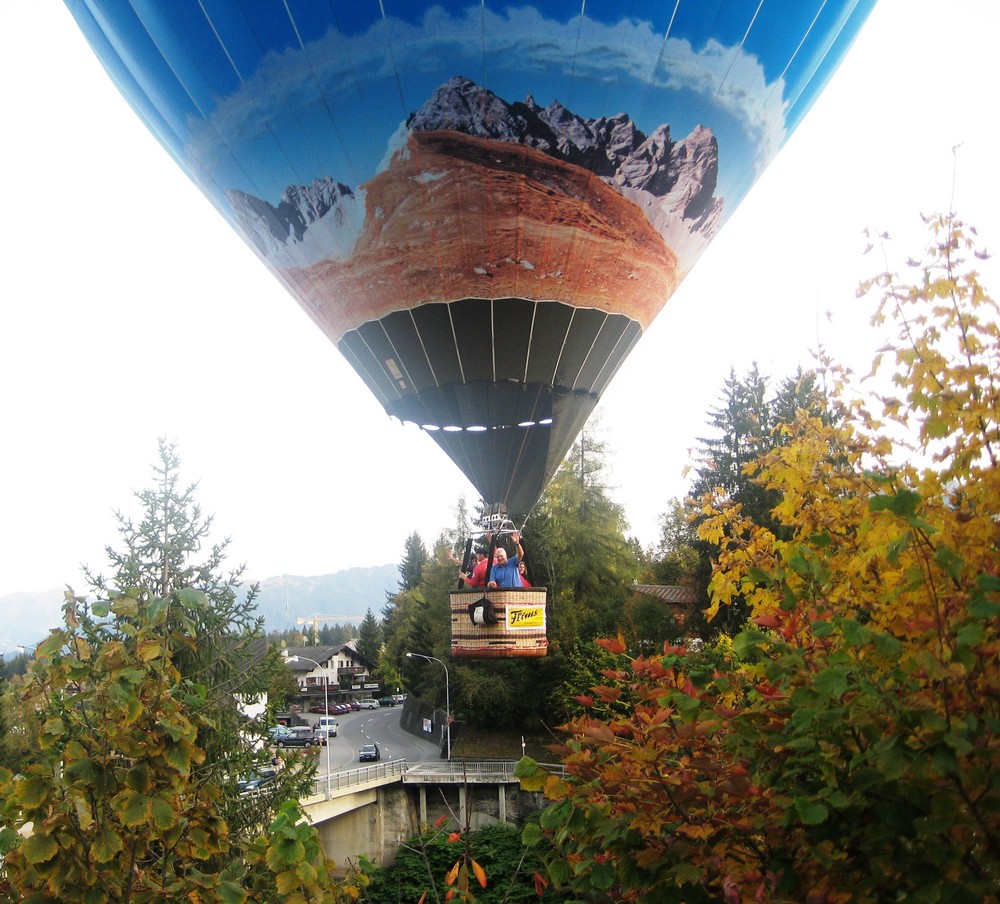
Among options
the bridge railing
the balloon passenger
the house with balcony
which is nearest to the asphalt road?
the bridge railing

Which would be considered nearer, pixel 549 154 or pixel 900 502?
pixel 900 502

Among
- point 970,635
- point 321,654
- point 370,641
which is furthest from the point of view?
point 370,641

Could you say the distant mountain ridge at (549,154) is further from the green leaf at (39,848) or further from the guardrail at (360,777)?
the guardrail at (360,777)

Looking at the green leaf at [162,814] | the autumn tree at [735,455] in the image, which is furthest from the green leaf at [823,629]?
the autumn tree at [735,455]

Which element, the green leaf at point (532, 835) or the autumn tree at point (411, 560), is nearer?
the green leaf at point (532, 835)

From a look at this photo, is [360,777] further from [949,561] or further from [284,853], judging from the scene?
[949,561]

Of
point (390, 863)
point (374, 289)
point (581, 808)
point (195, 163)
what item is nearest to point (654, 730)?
point (581, 808)

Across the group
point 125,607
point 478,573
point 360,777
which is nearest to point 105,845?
point 125,607

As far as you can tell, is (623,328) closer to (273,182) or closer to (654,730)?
(273,182)
